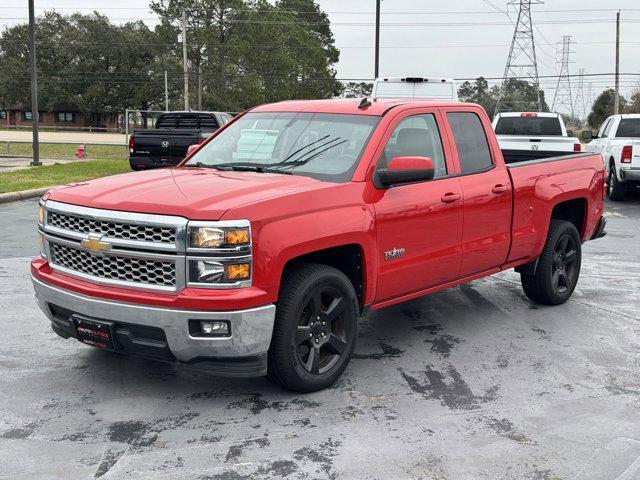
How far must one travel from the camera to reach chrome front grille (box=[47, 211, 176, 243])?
434cm

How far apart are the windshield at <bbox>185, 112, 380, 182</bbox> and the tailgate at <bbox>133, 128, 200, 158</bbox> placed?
11.5 m

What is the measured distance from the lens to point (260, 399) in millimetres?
4820

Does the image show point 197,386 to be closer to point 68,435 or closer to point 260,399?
point 260,399

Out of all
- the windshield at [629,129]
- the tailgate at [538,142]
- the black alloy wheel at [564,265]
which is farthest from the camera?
the windshield at [629,129]

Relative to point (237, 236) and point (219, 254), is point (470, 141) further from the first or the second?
point (219, 254)

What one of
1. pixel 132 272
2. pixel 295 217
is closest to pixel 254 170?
pixel 295 217

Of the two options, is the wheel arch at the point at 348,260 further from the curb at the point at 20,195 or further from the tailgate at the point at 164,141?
the tailgate at the point at 164,141

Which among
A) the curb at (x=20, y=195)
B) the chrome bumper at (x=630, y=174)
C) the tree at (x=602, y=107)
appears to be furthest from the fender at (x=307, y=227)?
the tree at (x=602, y=107)

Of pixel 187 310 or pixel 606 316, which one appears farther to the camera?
pixel 606 316

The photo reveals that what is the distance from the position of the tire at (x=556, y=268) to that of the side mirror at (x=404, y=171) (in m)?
2.46

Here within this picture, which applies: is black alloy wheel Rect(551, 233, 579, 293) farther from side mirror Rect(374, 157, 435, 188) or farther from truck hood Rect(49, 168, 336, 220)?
truck hood Rect(49, 168, 336, 220)

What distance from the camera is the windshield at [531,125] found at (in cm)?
1759

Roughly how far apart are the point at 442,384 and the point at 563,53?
Result: 2909 inches

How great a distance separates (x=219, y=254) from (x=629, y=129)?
1543 centimetres
